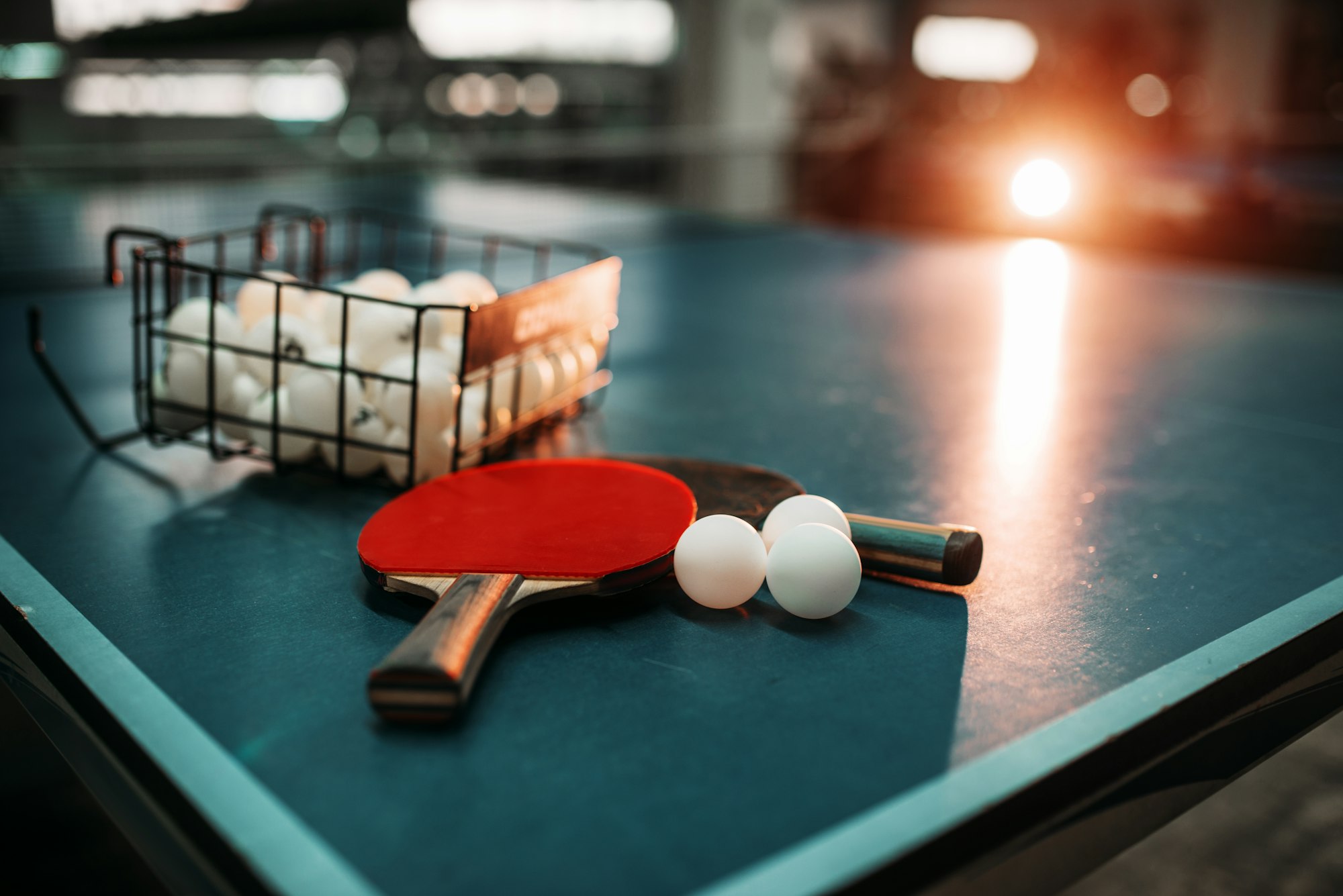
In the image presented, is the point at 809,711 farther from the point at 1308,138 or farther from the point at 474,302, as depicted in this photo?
the point at 1308,138

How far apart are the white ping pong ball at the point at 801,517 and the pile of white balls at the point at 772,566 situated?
60mm

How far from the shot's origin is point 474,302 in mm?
1311

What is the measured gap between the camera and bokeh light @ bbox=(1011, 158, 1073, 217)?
29.2 feet

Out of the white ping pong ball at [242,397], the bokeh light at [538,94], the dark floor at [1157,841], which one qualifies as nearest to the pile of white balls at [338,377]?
the white ping pong ball at [242,397]

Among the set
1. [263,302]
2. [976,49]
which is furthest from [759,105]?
[976,49]

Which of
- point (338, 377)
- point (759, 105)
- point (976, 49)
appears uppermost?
point (976, 49)

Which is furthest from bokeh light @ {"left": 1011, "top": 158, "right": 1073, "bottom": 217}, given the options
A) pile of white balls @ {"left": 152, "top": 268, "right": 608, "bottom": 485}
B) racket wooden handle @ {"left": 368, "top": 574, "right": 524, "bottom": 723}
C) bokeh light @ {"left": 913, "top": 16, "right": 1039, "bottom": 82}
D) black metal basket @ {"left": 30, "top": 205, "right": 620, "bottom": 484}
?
racket wooden handle @ {"left": 368, "top": 574, "right": 524, "bottom": 723}

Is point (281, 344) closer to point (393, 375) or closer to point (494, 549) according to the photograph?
point (393, 375)

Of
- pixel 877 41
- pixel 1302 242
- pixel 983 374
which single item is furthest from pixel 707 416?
pixel 877 41

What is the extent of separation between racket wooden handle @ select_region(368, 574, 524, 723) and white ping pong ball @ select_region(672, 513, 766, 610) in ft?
0.52

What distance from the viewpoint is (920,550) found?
0.92 meters

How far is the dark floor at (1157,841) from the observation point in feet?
4.91

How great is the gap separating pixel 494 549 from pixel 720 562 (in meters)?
0.18

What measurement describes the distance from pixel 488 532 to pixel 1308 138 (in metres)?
14.3
